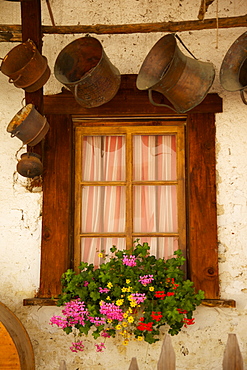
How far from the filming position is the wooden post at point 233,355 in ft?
8.50

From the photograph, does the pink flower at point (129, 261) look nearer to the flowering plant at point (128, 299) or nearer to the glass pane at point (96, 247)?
the flowering plant at point (128, 299)

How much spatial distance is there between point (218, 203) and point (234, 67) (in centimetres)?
105

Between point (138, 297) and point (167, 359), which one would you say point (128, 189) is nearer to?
point (138, 297)

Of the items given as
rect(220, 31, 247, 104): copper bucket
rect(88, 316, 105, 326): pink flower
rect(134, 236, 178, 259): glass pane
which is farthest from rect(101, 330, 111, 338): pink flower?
rect(220, 31, 247, 104): copper bucket

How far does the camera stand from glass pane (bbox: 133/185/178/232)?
12.7 ft

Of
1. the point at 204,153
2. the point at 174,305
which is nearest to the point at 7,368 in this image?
the point at 174,305

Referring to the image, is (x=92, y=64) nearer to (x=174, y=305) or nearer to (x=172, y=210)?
(x=172, y=210)

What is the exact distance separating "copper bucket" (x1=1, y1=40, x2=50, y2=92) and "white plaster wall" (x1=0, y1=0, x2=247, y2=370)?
1.37ft

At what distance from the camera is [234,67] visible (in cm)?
353

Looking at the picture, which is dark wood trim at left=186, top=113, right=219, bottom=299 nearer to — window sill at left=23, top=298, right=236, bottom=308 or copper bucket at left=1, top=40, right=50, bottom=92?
window sill at left=23, top=298, right=236, bottom=308

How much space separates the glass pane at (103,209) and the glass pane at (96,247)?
0.27ft

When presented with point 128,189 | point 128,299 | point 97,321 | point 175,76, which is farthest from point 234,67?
point 97,321

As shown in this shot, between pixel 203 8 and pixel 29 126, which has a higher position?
pixel 203 8

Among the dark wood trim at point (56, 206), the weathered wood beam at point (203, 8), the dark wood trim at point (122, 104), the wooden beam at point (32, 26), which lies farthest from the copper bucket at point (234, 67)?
the wooden beam at point (32, 26)
